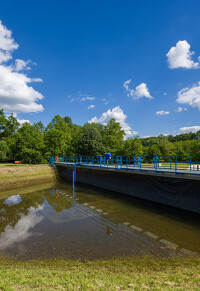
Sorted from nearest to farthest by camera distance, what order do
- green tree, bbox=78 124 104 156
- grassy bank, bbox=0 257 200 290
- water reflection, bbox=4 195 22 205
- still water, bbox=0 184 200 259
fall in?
grassy bank, bbox=0 257 200 290 < still water, bbox=0 184 200 259 < water reflection, bbox=4 195 22 205 < green tree, bbox=78 124 104 156

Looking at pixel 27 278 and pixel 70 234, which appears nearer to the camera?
pixel 27 278

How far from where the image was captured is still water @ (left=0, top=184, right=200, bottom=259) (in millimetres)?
7105

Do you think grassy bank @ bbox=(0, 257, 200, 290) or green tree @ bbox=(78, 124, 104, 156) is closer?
grassy bank @ bbox=(0, 257, 200, 290)

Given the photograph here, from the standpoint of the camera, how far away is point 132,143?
45.2m

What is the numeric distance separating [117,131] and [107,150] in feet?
20.6

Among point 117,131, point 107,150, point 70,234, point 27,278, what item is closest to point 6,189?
point 70,234

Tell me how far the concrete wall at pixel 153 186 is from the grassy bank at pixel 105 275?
5.83 meters

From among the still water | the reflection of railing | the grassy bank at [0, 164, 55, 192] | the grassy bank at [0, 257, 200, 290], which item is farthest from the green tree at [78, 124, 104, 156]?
the grassy bank at [0, 257, 200, 290]

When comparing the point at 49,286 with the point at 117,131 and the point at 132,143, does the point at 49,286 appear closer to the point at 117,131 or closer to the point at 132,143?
the point at 117,131

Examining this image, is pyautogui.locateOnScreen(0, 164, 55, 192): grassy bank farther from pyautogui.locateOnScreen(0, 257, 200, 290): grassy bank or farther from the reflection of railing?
pyautogui.locateOnScreen(0, 257, 200, 290): grassy bank

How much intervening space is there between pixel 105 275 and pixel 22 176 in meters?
21.1

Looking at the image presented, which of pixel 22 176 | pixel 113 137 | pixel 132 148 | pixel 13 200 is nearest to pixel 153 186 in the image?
pixel 13 200

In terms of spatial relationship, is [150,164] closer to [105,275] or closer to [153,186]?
[153,186]

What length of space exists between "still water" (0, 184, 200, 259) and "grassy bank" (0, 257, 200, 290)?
2.08 feet
